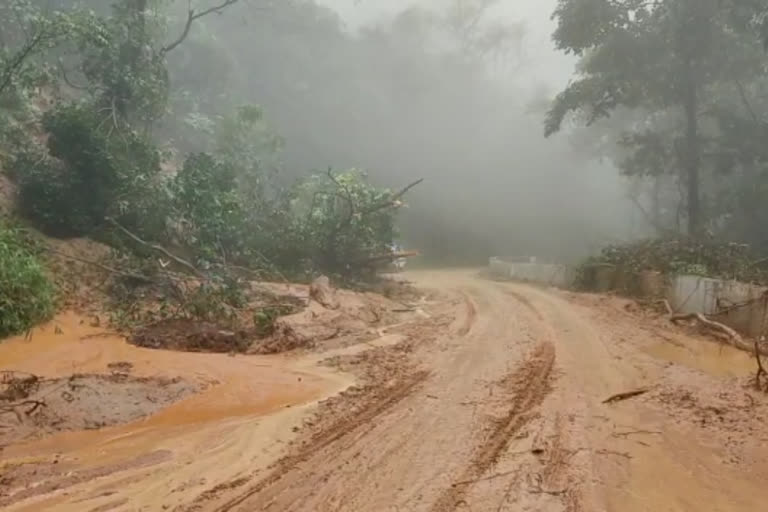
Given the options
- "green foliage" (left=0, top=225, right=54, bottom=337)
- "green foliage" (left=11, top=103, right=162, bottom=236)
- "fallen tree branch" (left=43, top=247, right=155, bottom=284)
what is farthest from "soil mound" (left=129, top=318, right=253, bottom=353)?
"green foliage" (left=11, top=103, right=162, bottom=236)

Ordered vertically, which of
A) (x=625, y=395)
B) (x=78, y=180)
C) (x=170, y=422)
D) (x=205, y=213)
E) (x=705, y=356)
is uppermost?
(x=78, y=180)

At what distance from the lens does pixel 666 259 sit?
14.9 metres

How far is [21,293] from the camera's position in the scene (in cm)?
887

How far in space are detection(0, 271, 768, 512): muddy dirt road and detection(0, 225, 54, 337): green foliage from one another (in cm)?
67

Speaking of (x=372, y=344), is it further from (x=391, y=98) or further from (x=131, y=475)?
(x=391, y=98)

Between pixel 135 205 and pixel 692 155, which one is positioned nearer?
pixel 135 205

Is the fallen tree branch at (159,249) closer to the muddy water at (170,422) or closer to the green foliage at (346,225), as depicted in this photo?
the muddy water at (170,422)

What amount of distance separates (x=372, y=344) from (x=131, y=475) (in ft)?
17.8

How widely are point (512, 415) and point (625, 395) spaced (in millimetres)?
1604

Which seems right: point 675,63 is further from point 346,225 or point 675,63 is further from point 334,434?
point 334,434

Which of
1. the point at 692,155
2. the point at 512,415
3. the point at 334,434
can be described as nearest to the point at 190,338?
the point at 334,434

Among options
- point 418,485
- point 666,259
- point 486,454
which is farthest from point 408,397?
point 666,259

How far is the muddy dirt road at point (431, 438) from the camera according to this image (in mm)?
4227

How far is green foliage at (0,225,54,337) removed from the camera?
850cm
